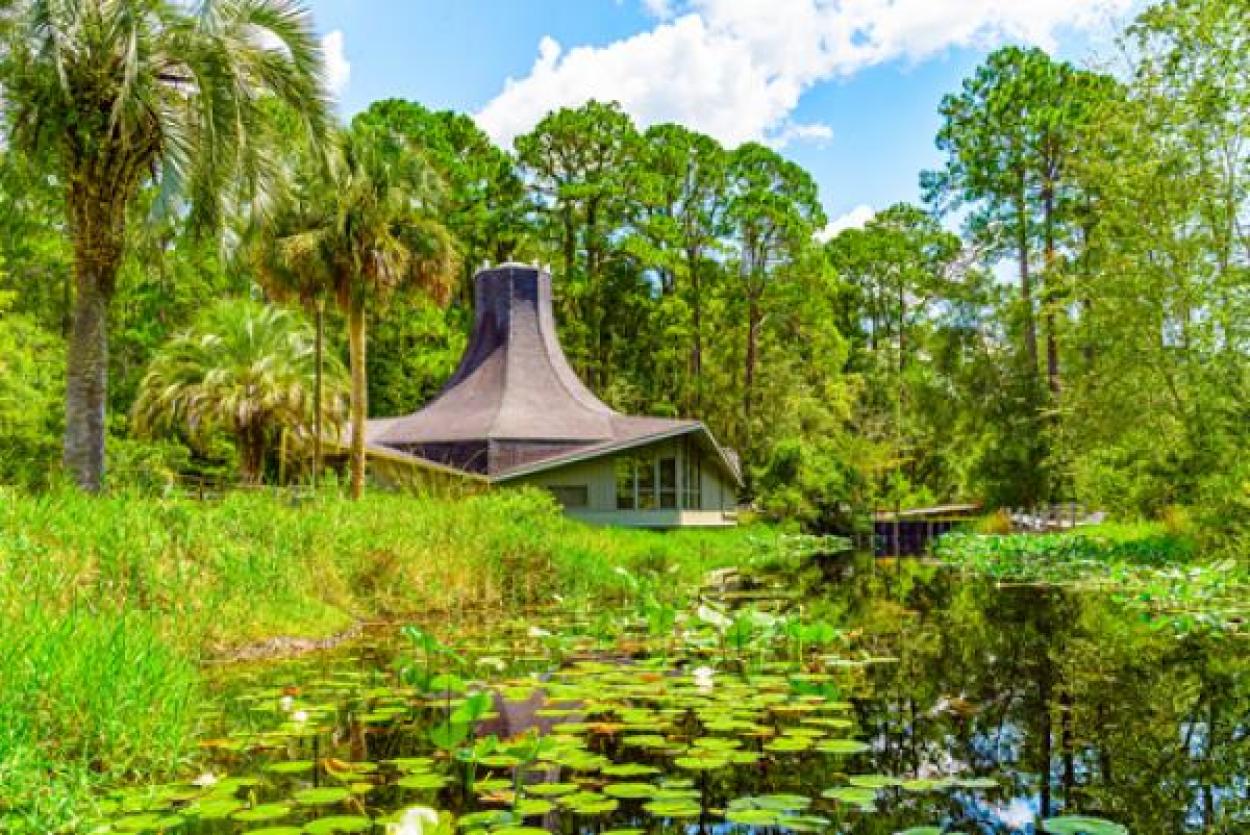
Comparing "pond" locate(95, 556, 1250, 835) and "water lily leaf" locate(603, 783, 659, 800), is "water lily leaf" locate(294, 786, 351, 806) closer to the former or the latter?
"pond" locate(95, 556, 1250, 835)

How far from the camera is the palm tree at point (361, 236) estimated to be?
17.7 m

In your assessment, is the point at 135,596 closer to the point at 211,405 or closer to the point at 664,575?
the point at 664,575

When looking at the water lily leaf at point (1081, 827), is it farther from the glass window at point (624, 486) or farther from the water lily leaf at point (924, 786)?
the glass window at point (624, 486)

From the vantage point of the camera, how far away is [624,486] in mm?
28281

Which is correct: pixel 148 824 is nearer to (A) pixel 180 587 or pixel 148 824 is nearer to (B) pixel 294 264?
(A) pixel 180 587

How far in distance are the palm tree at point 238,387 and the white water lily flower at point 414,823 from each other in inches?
833

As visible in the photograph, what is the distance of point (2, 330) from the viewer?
63.4 ft

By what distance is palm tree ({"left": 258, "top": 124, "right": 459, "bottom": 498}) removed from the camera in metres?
17.7

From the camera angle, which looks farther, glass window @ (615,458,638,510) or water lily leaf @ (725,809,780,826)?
glass window @ (615,458,638,510)

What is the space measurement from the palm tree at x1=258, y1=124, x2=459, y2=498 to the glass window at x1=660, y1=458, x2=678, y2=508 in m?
9.47

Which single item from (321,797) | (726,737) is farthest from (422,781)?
(726,737)

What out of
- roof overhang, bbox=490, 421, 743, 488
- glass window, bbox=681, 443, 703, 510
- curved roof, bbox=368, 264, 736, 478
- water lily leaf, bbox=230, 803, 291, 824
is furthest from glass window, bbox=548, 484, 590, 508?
water lily leaf, bbox=230, 803, 291, 824

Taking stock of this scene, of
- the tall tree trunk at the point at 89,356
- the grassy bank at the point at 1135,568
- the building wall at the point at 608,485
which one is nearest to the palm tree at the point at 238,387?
the building wall at the point at 608,485

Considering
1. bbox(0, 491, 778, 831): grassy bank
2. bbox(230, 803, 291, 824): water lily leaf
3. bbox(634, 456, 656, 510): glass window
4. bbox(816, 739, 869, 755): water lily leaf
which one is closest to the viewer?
bbox(230, 803, 291, 824): water lily leaf
